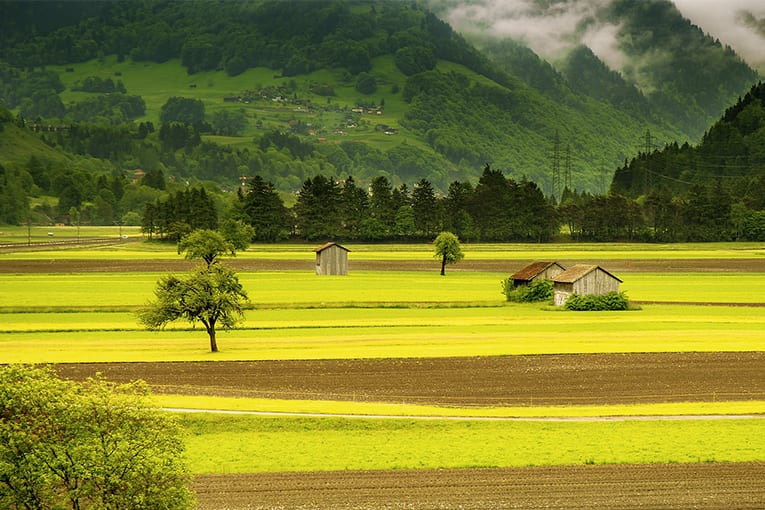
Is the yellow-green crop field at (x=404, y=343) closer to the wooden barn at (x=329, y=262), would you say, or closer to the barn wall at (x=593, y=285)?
the barn wall at (x=593, y=285)

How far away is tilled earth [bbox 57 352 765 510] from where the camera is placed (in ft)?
110

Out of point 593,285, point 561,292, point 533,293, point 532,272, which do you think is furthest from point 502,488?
point 532,272

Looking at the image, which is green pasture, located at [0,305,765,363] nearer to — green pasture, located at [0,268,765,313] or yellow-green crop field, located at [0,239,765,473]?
yellow-green crop field, located at [0,239,765,473]

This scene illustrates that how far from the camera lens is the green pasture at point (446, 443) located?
38031mm

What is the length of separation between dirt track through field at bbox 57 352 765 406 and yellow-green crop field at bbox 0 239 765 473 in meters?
2.04

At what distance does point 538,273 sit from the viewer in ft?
323

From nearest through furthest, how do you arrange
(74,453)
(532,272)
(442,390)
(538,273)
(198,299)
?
(74,453) < (442,390) < (198,299) < (538,273) < (532,272)

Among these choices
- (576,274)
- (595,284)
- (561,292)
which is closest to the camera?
(595,284)

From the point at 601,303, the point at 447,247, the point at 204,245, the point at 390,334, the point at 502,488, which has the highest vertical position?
the point at 204,245

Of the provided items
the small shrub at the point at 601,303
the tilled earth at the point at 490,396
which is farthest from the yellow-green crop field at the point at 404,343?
the small shrub at the point at 601,303

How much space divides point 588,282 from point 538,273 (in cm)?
876

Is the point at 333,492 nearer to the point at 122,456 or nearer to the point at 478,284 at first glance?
the point at 122,456

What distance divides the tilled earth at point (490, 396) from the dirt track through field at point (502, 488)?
38mm

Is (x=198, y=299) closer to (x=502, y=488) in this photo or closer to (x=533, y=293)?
(x=502, y=488)
